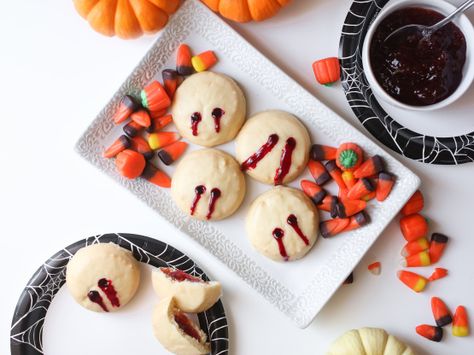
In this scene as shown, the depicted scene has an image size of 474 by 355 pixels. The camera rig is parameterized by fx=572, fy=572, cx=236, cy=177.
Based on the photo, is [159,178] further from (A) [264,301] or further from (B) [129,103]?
(A) [264,301]

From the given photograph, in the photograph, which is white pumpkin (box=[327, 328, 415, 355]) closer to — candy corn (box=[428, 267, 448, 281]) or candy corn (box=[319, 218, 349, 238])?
candy corn (box=[428, 267, 448, 281])

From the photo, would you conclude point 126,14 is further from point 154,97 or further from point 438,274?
point 438,274

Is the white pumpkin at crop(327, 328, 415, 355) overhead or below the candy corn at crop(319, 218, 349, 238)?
below

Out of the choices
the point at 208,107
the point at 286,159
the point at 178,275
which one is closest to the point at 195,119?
the point at 208,107

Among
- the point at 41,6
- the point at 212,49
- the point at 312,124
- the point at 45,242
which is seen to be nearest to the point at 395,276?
the point at 312,124

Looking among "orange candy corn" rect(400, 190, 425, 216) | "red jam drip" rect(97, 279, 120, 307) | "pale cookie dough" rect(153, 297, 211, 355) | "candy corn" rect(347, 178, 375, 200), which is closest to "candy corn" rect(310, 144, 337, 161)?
"candy corn" rect(347, 178, 375, 200)

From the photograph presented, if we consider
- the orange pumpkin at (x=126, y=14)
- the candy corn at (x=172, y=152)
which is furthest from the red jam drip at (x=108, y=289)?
the orange pumpkin at (x=126, y=14)
